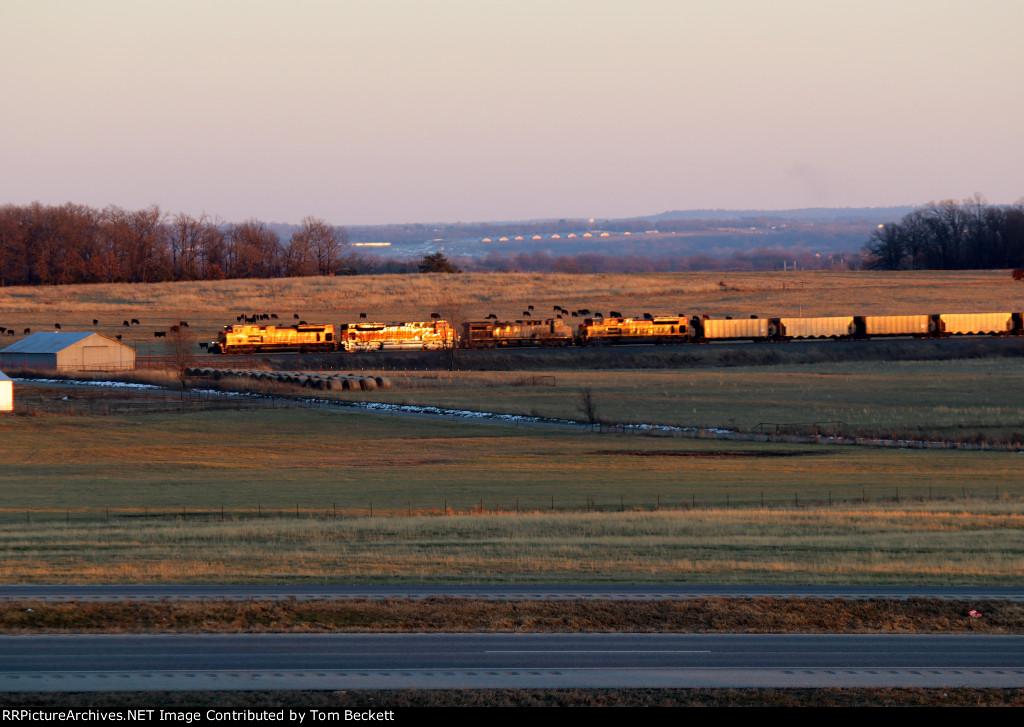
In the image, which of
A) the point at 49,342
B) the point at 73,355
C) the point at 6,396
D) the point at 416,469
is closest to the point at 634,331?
the point at 73,355

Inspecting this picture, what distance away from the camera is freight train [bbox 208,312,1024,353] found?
99.9m

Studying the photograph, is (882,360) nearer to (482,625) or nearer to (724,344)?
(724,344)

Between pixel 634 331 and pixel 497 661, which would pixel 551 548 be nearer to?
pixel 497 661

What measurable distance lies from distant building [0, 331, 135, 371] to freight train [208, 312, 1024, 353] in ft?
33.9

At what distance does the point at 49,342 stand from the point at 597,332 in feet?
157

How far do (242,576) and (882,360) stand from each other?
81.8 meters

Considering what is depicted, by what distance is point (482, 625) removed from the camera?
16.8 m

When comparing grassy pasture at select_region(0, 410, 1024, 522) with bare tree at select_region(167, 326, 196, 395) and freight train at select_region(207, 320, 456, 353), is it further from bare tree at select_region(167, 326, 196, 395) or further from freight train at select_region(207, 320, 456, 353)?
freight train at select_region(207, 320, 456, 353)

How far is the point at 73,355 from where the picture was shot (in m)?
90.4

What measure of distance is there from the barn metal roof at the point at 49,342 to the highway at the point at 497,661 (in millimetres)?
80309

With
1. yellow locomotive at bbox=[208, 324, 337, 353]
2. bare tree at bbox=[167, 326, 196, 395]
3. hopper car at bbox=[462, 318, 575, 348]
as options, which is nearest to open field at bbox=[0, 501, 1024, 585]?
bare tree at bbox=[167, 326, 196, 395]

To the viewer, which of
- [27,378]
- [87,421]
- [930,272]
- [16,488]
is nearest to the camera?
[16,488]

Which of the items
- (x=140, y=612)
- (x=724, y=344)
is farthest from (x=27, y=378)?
(x=140, y=612)

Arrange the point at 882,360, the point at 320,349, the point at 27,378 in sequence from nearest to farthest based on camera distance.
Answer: the point at 27,378 → the point at 882,360 → the point at 320,349
